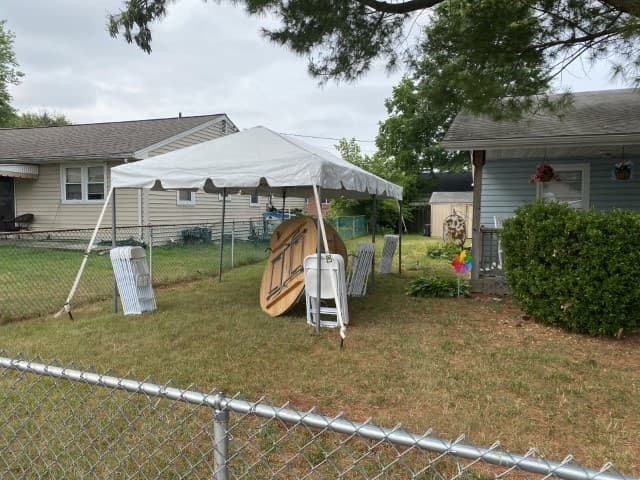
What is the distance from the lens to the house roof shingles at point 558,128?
25.1ft

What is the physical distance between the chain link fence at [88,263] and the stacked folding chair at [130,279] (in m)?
0.79

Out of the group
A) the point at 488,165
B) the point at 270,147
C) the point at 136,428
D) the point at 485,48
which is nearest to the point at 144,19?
the point at 270,147

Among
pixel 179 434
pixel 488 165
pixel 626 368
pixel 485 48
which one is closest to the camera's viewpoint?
pixel 179 434

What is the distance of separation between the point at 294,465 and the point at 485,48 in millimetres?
6238

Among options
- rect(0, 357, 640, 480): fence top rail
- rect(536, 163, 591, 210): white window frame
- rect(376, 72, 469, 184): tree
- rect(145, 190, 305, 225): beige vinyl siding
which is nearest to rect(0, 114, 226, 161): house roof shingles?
rect(145, 190, 305, 225): beige vinyl siding

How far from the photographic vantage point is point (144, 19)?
6.22 meters

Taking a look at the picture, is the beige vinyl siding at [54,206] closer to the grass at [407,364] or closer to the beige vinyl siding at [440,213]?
the grass at [407,364]

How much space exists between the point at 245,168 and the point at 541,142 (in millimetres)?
5187

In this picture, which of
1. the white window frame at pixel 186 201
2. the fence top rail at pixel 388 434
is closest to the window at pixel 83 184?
the white window frame at pixel 186 201

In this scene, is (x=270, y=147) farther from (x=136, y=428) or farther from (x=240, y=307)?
(x=136, y=428)

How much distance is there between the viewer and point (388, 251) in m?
10.7

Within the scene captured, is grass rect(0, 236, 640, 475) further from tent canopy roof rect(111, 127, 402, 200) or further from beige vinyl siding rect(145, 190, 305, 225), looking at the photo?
beige vinyl siding rect(145, 190, 305, 225)

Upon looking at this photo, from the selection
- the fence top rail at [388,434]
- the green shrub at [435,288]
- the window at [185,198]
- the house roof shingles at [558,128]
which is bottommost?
the green shrub at [435,288]

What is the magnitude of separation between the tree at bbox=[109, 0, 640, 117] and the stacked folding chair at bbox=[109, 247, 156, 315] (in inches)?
111
